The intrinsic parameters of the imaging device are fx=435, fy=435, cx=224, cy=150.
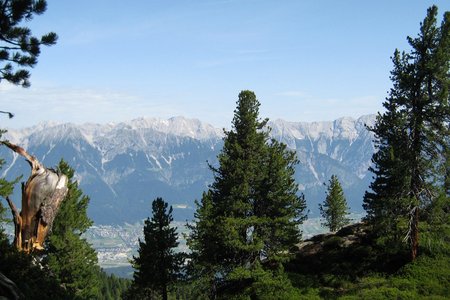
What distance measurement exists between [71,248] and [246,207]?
18.0 m

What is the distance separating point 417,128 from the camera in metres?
32.2

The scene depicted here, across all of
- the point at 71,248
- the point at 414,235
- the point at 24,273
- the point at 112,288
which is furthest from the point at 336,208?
the point at 112,288

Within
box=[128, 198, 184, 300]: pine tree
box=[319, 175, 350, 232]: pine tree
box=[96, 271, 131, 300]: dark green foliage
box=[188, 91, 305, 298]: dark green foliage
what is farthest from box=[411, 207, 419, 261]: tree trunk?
box=[96, 271, 131, 300]: dark green foliage

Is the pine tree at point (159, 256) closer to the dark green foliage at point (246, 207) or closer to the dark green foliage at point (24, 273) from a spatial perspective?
the dark green foliage at point (246, 207)

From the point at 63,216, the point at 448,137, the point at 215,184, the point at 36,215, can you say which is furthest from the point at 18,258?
the point at 448,137

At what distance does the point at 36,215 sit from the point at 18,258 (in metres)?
2.00

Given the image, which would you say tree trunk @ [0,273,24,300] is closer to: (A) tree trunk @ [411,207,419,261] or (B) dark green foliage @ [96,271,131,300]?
(A) tree trunk @ [411,207,419,261]

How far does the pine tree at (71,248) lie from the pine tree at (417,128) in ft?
87.4

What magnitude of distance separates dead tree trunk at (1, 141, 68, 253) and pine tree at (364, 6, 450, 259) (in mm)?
22675

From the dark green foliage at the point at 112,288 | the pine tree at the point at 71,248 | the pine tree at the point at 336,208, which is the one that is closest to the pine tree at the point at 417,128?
the pine tree at the point at 71,248

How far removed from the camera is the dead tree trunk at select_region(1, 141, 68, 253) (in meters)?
19.3

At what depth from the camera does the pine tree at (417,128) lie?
31266 millimetres

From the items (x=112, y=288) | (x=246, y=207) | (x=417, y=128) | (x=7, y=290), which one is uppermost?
(x=417, y=128)

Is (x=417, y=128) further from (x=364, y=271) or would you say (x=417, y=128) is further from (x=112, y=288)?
(x=112, y=288)
